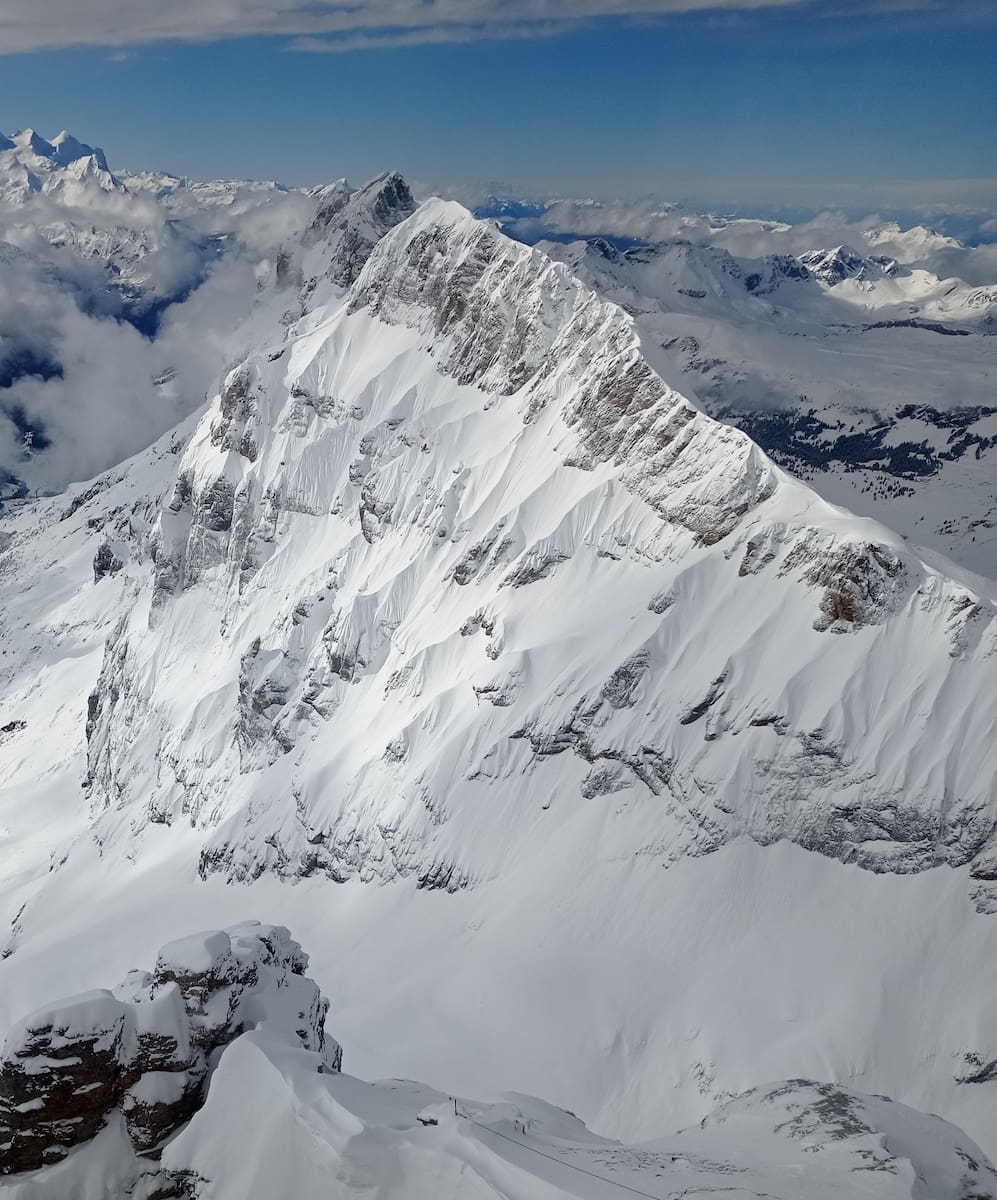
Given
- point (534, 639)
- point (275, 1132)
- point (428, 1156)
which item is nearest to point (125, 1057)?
point (275, 1132)

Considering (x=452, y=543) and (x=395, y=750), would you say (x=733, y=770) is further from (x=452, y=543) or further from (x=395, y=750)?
(x=452, y=543)

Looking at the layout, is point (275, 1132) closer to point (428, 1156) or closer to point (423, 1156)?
point (423, 1156)

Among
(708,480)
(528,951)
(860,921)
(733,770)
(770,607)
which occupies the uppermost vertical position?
(708,480)

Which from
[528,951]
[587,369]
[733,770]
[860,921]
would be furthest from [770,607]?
[587,369]

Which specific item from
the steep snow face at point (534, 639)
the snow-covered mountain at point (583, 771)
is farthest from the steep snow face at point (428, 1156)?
the steep snow face at point (534, 639)

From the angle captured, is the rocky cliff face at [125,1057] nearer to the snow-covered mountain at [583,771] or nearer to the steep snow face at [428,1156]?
the steep snow face at [428,1156]

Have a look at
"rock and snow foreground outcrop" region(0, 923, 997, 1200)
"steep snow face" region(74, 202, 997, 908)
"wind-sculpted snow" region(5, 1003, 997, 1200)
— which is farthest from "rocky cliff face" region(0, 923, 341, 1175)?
"steep snow face" region(74, 202, 997, 908)

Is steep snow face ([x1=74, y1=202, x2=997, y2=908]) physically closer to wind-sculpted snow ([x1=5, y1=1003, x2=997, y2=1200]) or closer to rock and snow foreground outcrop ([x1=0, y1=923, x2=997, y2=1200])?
wind-sculpted snow ([x1=5, y1=1003, x2=997, y2=1200])
